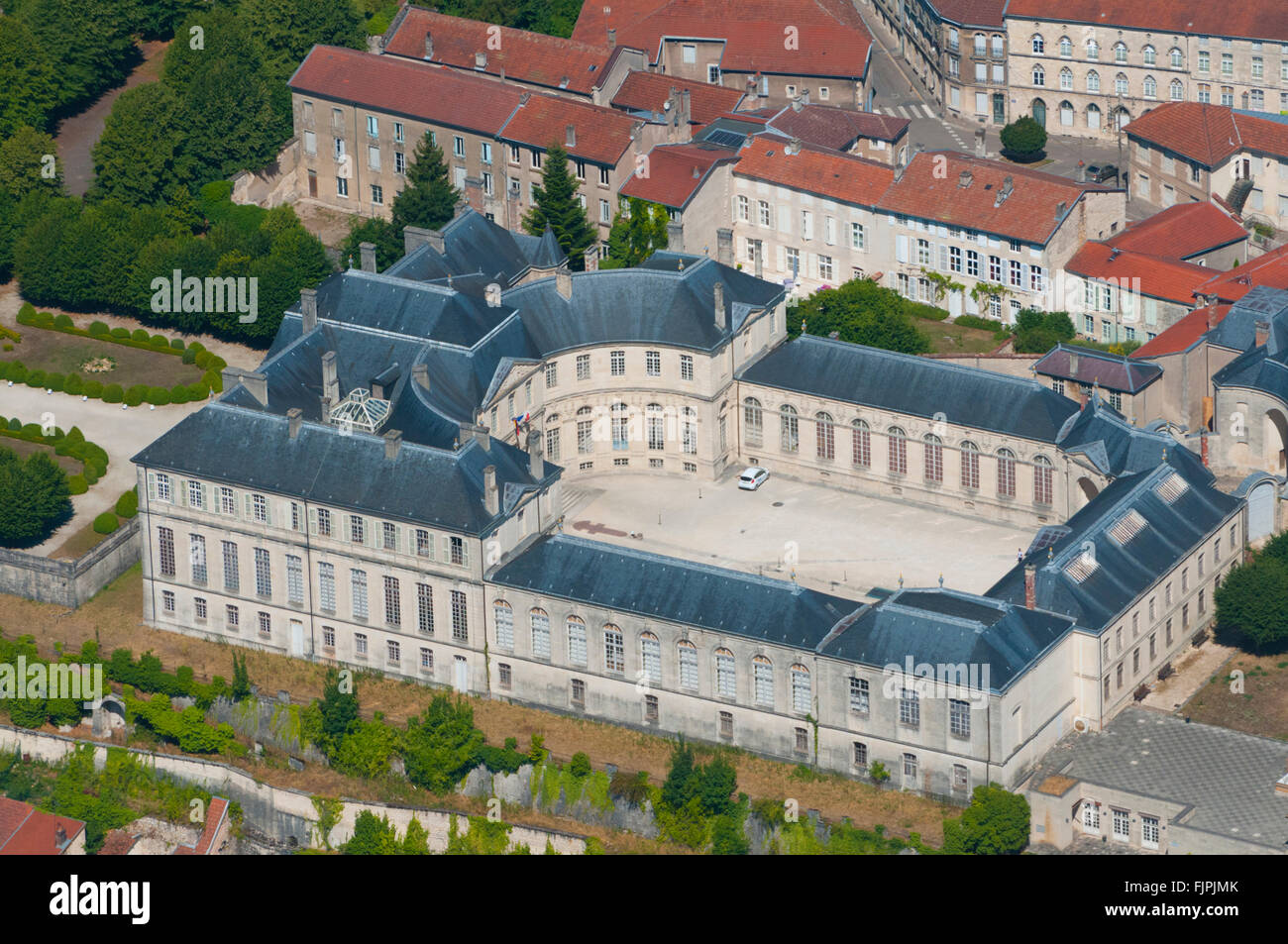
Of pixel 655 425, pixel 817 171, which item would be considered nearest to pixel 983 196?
pixel 817 171

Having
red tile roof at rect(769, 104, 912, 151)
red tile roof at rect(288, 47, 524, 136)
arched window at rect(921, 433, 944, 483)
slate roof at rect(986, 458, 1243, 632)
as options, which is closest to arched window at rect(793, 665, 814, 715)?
slate roof at rect(986, 458, 1243, 632)

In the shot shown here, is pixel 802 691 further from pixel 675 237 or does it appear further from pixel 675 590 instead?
pixel 675 237

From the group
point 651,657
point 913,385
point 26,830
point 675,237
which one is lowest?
point 26,830

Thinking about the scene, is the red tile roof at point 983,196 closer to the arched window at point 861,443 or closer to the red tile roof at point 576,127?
the red tile roof at point 576,127

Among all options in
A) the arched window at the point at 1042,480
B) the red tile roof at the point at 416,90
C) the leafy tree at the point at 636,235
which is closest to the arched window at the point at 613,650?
the arched window at the point at 1042,480

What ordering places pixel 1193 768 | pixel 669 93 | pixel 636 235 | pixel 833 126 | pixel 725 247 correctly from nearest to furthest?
pixel 1193 768, pixel 725 247, pixel 636 235, pixel 833 126, pixel 669 93

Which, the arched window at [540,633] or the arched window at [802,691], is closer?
the arched window at [802,691]

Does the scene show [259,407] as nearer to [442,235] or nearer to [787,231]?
[442,235]

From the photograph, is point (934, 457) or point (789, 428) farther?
point (789, 428)
